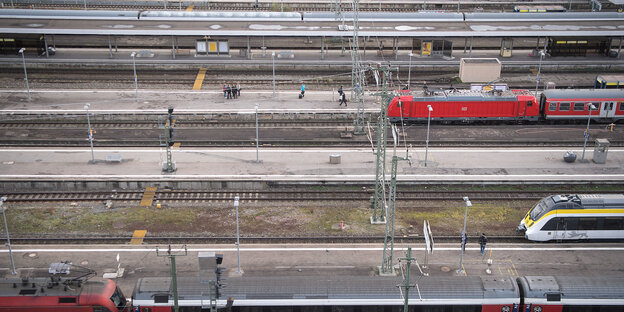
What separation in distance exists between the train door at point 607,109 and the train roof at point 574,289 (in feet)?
101

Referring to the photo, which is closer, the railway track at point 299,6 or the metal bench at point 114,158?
the metal bench at point 114,158

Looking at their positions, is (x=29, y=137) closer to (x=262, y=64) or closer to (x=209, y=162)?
(x=209, y=162)

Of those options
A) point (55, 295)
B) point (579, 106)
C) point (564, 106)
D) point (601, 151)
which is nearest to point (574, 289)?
point (55, 295)

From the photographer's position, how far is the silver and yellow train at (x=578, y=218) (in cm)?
4022

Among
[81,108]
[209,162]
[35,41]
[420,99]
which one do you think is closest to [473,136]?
[420,99]

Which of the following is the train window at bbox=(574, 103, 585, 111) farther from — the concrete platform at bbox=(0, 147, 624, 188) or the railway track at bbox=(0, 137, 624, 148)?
the concrete platform at bbox=(0, 147, 624, 188)

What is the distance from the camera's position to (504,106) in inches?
2335

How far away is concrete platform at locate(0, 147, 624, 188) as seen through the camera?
4906 cm

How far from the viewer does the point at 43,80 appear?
68.9 m

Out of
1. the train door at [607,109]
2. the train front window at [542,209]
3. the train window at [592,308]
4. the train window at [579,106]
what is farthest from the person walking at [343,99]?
the train window at [592,308]

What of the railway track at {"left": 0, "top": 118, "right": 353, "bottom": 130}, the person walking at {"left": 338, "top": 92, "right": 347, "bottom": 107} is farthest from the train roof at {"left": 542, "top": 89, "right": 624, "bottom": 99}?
the railway track at {"left": 0, "top": 118, "right": 353, "bottom": 130}

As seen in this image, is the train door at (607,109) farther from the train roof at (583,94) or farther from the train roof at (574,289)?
the train roof at (574,289)

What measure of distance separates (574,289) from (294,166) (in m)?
24.2

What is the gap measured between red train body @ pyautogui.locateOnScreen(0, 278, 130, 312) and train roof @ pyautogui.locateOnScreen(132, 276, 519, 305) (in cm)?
159
